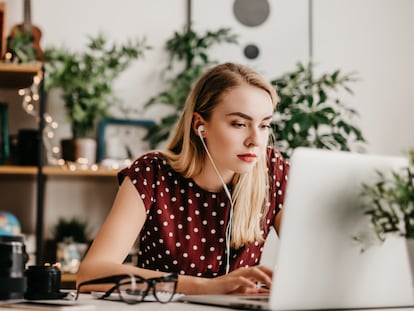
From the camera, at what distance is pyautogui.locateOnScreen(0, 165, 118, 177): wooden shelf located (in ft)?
9.70

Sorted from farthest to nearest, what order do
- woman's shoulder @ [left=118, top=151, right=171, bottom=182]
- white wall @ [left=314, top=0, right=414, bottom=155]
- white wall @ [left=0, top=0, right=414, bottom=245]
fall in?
1. white wall @ [left=314, top=0, right=414, bottom=155]
2. white wall @ [left=0, top=0, right=414, bottom=245]
3. woman's shoulder @ [left=118, top=151, right=171, bottom=182]

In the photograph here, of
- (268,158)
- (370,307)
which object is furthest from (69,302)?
(268,158)

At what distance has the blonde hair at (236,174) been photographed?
6.23 feet

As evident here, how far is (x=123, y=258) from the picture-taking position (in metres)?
1.71

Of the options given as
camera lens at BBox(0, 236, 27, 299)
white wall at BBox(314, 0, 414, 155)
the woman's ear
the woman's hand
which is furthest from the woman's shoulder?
white wall at BBox(314, 0, 414, 155)

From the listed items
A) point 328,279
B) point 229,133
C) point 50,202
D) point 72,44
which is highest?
point 72,44

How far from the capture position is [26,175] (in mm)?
3162

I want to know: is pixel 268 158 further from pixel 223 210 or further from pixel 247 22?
pixel 247 22

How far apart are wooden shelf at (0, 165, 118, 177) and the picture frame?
131mm

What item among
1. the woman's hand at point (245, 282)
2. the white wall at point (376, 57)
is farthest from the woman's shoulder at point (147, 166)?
the white wall at point (376, 57)

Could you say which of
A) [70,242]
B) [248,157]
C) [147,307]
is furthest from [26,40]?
[147,307]

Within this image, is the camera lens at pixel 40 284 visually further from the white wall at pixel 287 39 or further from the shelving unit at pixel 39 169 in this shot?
the white wall at pixel 287 39

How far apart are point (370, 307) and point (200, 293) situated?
14.4 inches

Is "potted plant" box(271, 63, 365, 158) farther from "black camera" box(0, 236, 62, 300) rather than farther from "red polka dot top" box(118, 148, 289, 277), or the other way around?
"black camera" box(0, 236, 62, 300)
